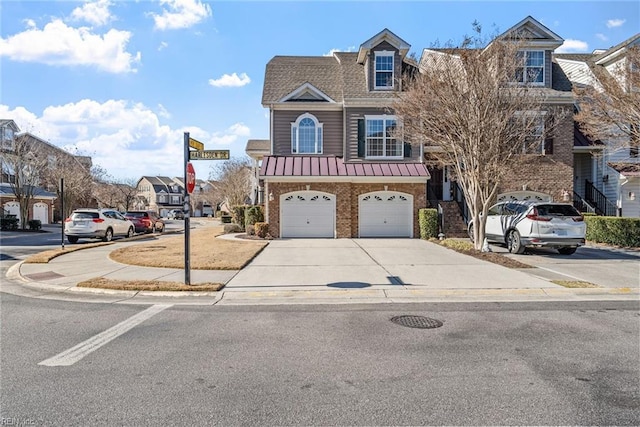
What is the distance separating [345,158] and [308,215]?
360 centimetres

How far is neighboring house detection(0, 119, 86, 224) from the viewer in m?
37.8

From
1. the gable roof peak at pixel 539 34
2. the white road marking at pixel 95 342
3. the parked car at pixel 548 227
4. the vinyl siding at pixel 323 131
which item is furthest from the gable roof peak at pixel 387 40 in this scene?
the white road marking at pixel 95 342

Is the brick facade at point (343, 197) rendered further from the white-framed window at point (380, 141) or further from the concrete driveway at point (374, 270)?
the concrete driveway at point (374, 270)

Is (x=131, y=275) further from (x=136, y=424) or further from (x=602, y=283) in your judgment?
(x=602, y=283)

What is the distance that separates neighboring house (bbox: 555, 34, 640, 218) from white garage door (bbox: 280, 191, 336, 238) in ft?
44.4

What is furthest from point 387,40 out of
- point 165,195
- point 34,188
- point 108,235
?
point 165,195

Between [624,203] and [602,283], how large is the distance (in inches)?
624

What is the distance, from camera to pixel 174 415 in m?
3.47

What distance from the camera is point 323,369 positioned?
176 inches

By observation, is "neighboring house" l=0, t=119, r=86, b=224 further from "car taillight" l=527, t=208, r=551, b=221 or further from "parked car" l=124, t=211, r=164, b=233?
"car taillight" l=527, t=208, r=551, b=221

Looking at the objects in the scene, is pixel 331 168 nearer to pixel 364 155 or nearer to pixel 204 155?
pixel 364 155

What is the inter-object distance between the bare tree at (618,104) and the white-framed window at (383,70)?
8.69 metres

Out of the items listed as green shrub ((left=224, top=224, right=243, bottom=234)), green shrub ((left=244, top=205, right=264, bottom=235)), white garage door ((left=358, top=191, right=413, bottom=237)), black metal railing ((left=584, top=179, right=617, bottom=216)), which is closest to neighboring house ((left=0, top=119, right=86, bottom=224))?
green shrub ((left=224, top=224, right=243, bottom=234))

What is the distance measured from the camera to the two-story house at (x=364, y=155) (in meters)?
20.2
